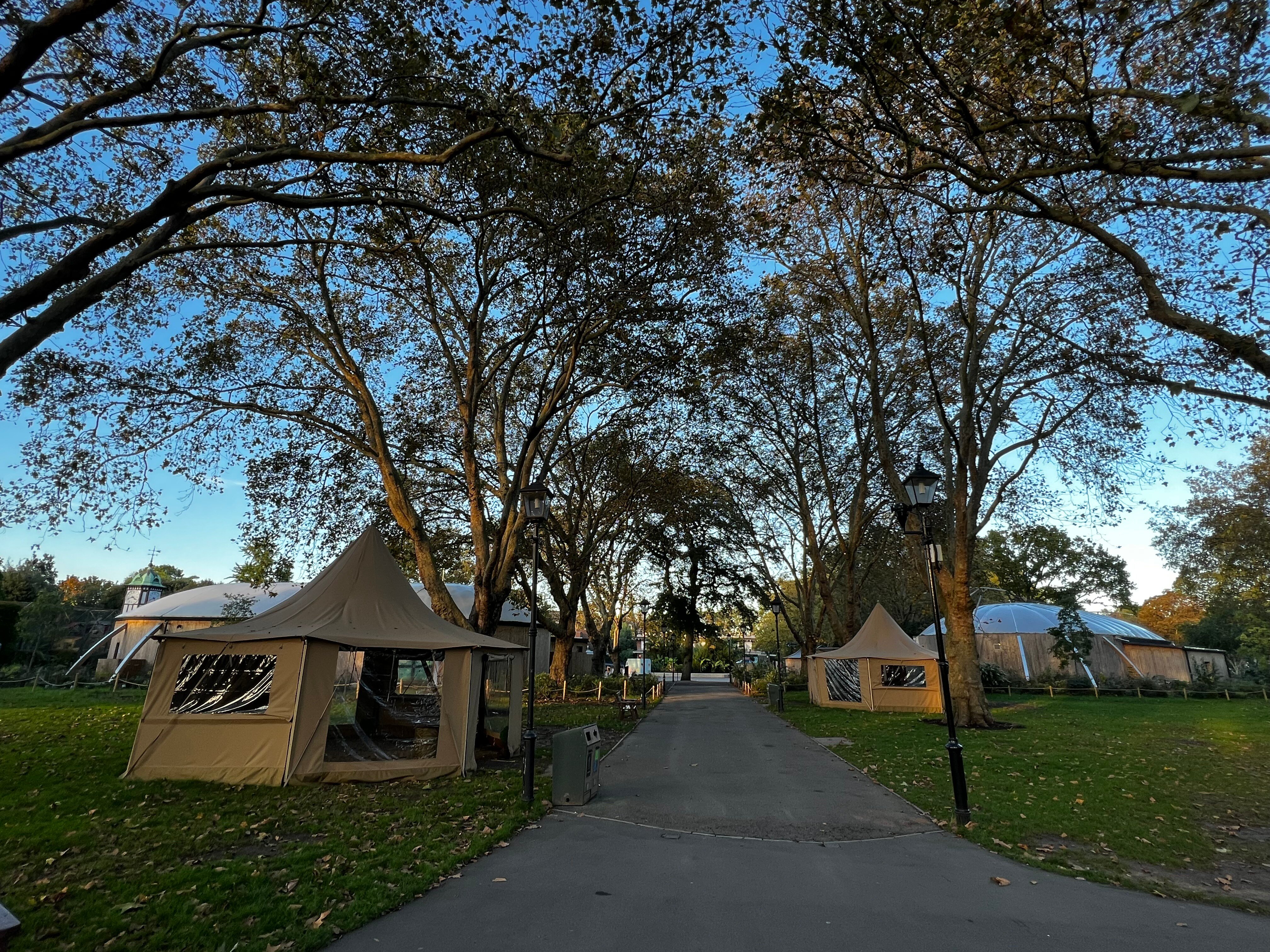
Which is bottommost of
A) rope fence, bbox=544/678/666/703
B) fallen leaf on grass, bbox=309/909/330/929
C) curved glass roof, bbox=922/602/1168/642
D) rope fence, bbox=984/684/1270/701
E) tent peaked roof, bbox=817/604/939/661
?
rope fence, bbox=984/684/1270/701

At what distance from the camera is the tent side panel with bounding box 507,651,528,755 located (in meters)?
12.5

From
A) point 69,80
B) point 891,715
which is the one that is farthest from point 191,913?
point 891,715

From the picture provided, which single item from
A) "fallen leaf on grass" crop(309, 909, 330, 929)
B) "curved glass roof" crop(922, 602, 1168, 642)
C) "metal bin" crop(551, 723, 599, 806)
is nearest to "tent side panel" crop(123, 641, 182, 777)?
"metal bin" crop(551, 723, 599, 806)

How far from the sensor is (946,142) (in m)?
7.84

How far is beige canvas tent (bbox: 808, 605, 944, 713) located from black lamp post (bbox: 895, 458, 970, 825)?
14.7 metres

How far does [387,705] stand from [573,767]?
6682mm

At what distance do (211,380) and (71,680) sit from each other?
22.8m

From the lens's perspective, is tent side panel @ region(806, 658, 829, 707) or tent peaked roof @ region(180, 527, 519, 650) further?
tent side panel @ region(806, 658, 829, 707)

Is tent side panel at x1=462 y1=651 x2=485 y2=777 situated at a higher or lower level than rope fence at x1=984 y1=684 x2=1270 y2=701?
higher

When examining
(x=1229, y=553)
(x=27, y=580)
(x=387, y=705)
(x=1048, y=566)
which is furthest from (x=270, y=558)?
(x=1048, y=566)

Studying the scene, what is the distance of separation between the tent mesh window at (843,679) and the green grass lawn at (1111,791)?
182 inches

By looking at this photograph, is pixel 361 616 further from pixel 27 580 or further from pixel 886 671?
pixel 27 580

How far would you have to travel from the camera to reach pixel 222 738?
9.72 metres

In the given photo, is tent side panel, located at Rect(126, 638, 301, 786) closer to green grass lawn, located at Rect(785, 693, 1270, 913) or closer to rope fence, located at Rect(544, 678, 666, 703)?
green grass lawn, located at Rect(785, 693, 1270, 913)
